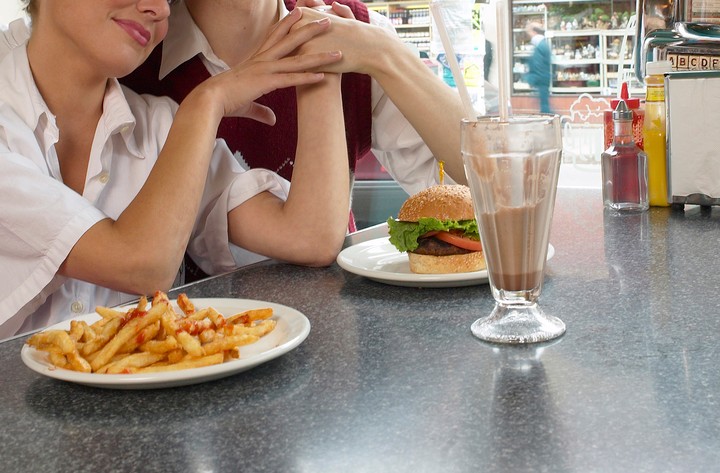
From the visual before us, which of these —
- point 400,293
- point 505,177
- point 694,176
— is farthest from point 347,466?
point 694,176

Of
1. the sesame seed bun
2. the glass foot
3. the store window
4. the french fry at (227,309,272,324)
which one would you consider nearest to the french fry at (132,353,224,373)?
the french fry at (227,309,272,324)

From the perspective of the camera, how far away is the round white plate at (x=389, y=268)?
3.54ft

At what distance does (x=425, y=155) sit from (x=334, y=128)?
553 millimetres

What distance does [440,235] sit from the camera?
1169 millimetres

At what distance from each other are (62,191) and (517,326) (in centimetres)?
69

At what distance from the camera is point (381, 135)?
6.81ft

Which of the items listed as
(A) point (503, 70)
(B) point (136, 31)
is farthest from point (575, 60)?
(A) point (503, 70)

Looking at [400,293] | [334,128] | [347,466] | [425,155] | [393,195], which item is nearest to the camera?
[347,466]

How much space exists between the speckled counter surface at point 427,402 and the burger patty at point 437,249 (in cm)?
10

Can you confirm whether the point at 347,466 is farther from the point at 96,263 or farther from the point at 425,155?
the point at 425,155

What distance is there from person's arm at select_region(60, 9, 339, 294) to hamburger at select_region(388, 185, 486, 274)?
1.06 ft

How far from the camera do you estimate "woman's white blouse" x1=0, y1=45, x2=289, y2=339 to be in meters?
1.19

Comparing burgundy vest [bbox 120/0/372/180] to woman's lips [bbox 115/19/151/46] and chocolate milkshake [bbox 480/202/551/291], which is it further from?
chocolate milkshake [bbox 480/202/551/291]

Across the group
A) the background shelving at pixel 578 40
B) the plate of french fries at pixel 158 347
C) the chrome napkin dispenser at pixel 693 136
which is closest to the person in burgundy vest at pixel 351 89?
the chrome napkin dispenser at pixel 693 136
